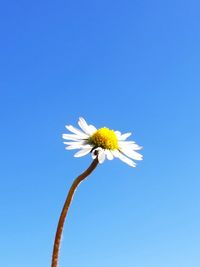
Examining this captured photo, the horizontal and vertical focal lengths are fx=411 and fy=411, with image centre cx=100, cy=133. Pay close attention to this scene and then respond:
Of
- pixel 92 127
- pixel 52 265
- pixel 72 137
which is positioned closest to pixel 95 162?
pixel 52 265

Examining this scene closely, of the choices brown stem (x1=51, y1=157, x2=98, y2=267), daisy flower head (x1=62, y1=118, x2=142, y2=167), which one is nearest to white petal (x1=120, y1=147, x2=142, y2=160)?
daisy flower head (x1=62, y1=118, x2=142, y2=167)

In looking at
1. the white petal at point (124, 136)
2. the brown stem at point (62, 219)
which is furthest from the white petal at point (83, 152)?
the brown stem at point (62, 219)

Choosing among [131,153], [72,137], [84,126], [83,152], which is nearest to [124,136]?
[84,126]

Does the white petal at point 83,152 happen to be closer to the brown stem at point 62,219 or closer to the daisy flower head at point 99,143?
the daisy flower head at point 99,143

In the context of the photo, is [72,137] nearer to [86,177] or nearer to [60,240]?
[86,177]

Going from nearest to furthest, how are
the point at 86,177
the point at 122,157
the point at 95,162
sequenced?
the point at 86,177, the point at 95,162, the point at 122,157

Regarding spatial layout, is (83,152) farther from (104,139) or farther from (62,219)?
(62,219)

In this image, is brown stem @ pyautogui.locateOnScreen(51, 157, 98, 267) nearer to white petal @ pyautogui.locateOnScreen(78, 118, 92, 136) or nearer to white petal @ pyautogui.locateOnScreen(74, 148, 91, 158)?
white petal @ pyautogui.locateOnScreen(74, 148, 91, 158)

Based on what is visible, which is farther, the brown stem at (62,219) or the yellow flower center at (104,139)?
the yellow flower center at (104,139)
